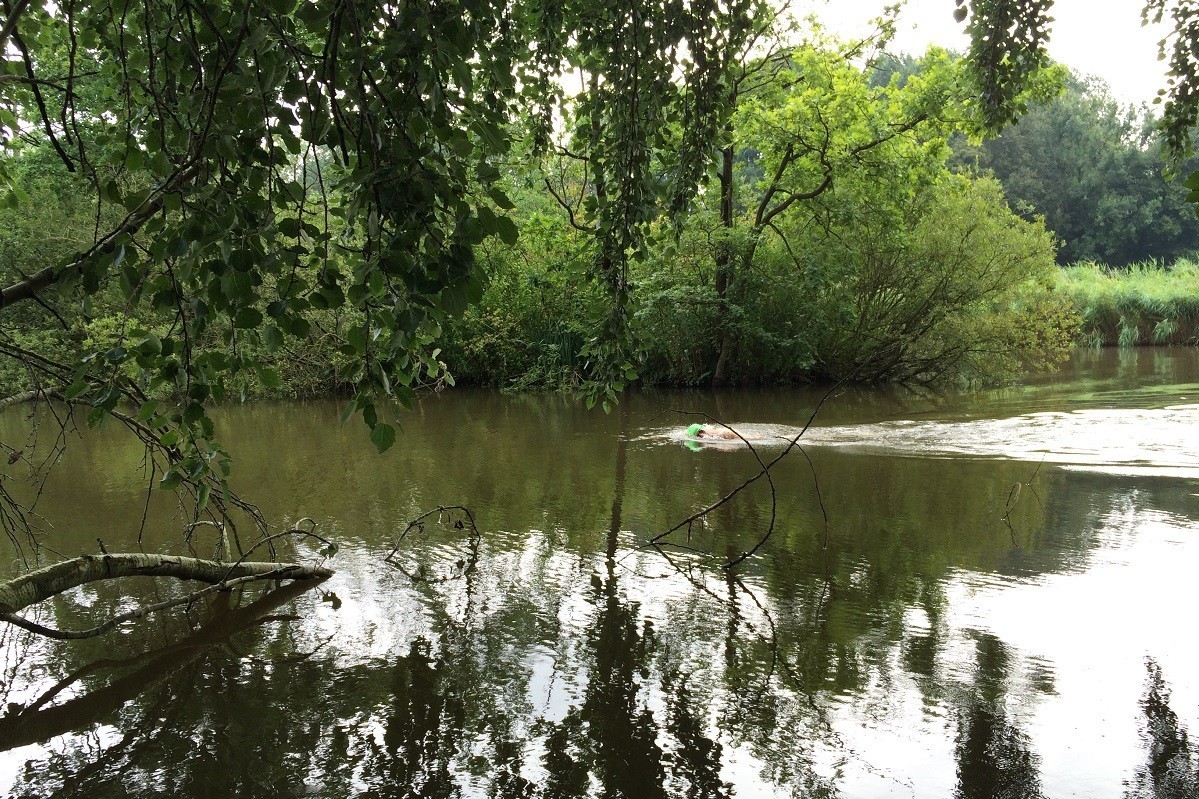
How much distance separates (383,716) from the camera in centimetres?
412

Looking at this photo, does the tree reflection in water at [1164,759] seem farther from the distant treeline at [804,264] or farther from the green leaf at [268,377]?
the distant treeline at [804,264]

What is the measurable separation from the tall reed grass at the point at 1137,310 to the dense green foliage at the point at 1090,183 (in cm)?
1971

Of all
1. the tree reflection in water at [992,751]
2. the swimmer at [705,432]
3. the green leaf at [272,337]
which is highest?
the green leaf at [272,337]

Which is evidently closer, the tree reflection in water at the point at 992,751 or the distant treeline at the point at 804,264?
the tree reflection in water at the point at 992,751

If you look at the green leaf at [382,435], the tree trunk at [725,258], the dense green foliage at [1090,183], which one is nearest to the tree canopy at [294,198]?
the green leaf at [382,435]

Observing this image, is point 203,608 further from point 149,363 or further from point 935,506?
point 935,506

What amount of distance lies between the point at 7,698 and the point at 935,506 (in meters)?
7.20

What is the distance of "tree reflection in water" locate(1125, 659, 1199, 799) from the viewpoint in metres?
3.32

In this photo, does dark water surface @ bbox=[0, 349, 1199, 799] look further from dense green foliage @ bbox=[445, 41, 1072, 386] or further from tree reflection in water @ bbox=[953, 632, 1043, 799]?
dense green foliage @ bbox=[445, 41, 1072, 386]

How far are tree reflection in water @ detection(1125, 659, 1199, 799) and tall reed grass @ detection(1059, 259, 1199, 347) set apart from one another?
29071 millimetres

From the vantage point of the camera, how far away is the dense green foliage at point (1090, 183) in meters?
49.2

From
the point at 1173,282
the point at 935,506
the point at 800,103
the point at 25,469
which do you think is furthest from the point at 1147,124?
the point at 25,469

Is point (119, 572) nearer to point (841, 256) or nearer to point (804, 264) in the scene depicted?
point (804, 264)

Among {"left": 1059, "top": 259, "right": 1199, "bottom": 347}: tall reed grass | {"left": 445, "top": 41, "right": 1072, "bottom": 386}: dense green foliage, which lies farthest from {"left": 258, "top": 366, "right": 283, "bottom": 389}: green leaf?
{"left": 1059, "top": 259, "right": 1199, "bottom": 347}: tall reed grass
